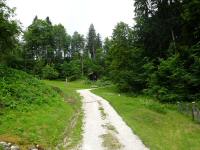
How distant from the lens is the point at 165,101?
4153cm

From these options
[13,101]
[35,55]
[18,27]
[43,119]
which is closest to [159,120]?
[43,119]

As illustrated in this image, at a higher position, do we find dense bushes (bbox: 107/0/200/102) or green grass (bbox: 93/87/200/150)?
dense bushes (bbox: 107/0/200/102)

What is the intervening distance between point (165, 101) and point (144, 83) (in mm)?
13186

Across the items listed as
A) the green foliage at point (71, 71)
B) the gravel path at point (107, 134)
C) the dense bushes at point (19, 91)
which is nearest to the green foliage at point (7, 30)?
the dense bushes at point (19, 91)

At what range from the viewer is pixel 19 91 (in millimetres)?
28391

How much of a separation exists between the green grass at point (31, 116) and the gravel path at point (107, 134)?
0.75m

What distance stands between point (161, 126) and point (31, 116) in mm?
9784

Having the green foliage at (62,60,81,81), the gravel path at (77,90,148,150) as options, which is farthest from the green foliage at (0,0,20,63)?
the green foliage at (62,60,81,81)

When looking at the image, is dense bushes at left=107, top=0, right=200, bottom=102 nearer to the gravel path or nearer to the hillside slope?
the gravel path

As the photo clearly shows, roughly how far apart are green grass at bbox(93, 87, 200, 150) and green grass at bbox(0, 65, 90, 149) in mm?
4276

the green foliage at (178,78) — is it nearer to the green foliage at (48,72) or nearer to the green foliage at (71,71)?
the green foliage at (48,72)

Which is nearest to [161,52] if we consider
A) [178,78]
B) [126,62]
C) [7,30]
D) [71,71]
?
[126,62]

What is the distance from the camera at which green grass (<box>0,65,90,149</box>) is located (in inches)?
708

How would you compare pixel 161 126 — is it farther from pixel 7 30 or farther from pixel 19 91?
pixel 7 30
